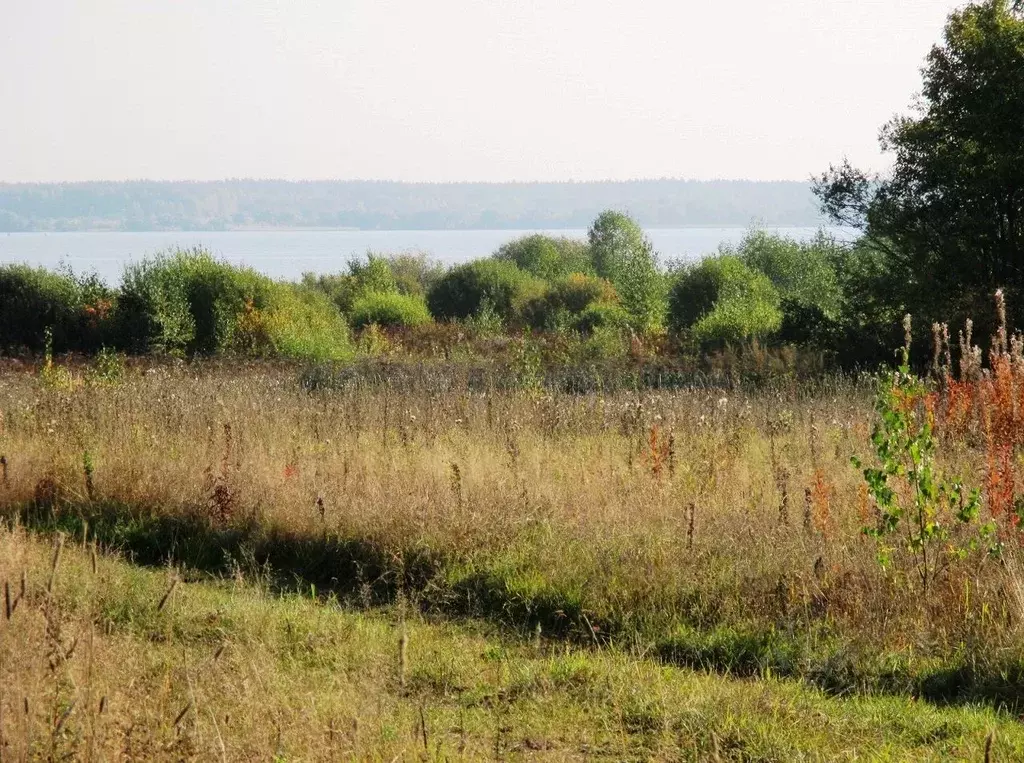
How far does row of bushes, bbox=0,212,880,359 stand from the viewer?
25.9m

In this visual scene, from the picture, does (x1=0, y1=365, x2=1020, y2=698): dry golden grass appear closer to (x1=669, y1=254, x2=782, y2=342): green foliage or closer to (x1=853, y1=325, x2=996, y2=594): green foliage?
(x1=853, y1=325, x2=996, y2=594): green foliage

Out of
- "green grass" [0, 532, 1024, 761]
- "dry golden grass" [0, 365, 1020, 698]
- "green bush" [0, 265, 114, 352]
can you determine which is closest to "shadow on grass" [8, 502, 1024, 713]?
"dry golden grass" [0, 365, 1020, 698]

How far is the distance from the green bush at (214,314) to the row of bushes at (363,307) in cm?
3

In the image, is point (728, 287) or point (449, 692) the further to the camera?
point (728, 287)

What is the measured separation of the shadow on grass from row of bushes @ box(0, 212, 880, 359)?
13871 millimetres

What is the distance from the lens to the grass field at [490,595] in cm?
534

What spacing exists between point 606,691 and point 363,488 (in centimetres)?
401

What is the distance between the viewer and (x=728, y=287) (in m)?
32.4

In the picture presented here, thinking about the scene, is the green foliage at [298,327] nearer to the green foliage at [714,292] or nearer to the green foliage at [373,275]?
the green foliage at [714,292]

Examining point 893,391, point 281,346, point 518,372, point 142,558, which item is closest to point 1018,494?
point 893,391

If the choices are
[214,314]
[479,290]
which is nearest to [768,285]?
[479,290]

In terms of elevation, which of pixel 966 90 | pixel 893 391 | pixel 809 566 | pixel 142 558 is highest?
pixel 966 90

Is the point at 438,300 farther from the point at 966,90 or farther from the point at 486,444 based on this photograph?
the point at 486,444

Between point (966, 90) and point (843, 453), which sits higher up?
point (966, 90)
